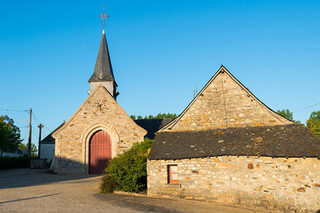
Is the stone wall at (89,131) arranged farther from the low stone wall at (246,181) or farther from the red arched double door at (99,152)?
the low stone wall at (246,181)

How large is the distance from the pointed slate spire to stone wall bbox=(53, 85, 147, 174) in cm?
657

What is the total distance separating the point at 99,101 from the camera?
20.1m

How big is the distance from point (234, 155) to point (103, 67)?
1983cm

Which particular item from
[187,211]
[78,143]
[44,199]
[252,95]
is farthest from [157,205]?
[78,143]

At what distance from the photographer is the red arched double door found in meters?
19.7

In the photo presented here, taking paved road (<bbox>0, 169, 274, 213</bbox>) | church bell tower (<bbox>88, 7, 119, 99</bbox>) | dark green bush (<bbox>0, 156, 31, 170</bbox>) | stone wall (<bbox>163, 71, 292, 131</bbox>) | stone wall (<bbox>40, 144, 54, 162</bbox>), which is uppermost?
church bell tower (<bbox>88, 7, 119, 99</bbox>)

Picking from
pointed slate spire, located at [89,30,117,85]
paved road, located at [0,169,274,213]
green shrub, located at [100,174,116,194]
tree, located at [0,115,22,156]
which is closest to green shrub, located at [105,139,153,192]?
green shrub, located at [100,174,116,194]

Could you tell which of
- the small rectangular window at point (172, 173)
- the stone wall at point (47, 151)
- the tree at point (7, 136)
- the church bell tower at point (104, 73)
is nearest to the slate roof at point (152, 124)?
the church bell tower at point (104, 73)

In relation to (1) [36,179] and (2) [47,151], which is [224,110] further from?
(2) [47,151]

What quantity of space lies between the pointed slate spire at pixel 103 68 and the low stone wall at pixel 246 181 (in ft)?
54.1

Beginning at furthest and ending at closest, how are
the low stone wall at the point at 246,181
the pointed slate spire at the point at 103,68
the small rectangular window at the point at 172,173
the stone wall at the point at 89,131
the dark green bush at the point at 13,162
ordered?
the pointed slate spire at the point at 103,68
the dark green bush at the point at 13,162
the stone wall at the point at 89,131
the small rectangular window at the point at 172,173
the low stone wall at the point at 246,181

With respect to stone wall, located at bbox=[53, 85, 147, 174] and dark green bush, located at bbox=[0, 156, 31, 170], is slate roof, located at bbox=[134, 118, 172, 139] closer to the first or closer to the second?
stone wall, located at bbox=[53, 85, 147, 174]

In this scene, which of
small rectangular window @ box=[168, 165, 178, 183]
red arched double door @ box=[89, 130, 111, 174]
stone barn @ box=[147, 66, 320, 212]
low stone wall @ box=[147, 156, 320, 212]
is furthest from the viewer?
red arched double door @ box=[89, 130, 111, 174]

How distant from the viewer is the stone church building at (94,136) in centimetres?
1934
